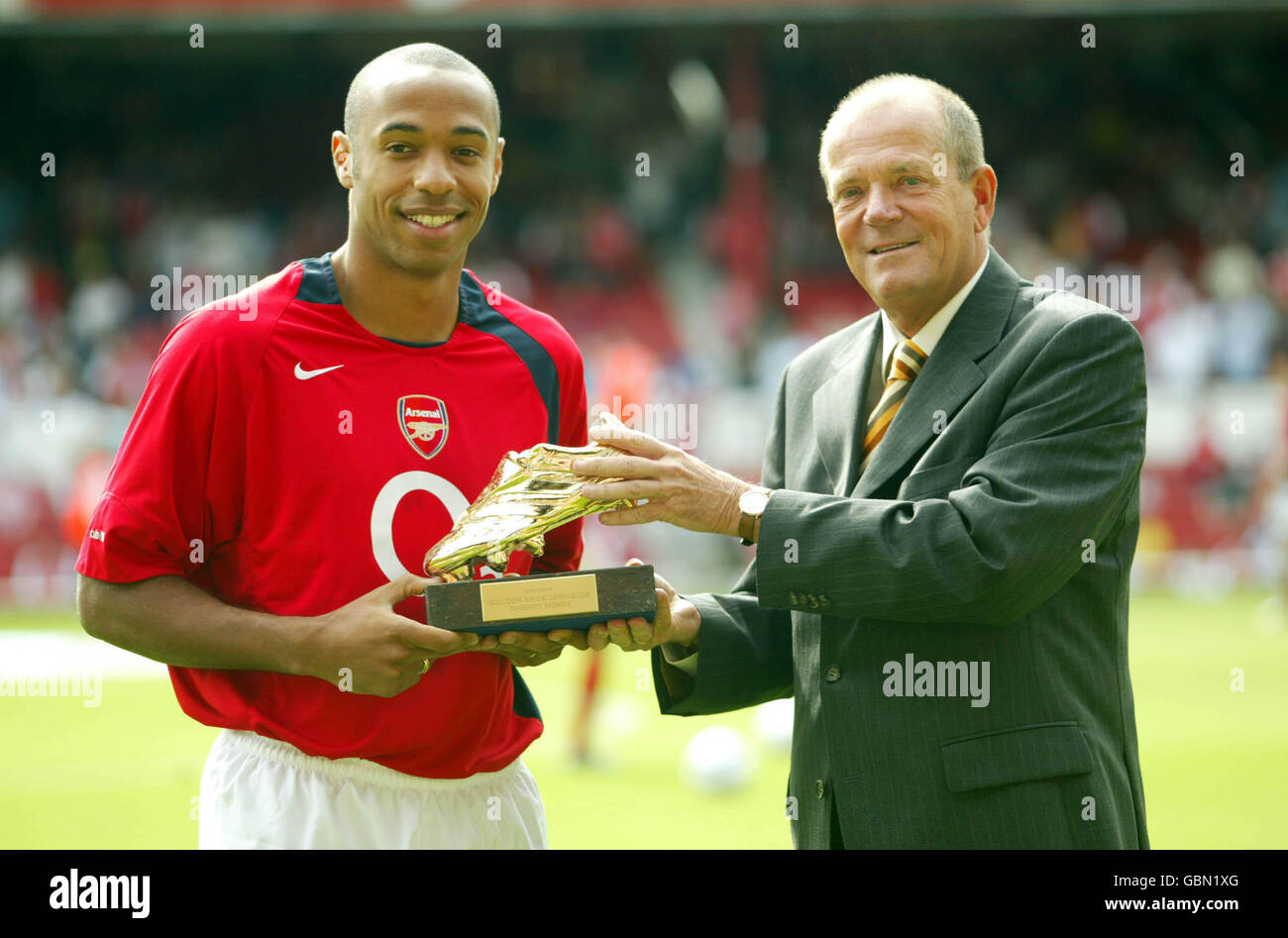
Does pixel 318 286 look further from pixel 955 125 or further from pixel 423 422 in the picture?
pixel 955 125

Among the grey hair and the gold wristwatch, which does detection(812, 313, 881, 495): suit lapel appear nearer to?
the gold wristwatch

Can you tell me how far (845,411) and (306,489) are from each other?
3.95 ft

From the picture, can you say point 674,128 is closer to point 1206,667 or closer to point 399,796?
point 1206,667

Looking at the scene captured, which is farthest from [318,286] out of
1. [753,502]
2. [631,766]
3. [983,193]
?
[631,766]

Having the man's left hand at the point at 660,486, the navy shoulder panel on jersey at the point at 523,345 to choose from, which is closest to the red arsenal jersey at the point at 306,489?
the navy shoulder panel on jersey at the point at 523,345

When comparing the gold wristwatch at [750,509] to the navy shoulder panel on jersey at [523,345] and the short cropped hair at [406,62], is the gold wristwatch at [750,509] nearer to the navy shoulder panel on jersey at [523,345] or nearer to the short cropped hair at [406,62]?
the navy shoulder panel on jersey at [523,345]

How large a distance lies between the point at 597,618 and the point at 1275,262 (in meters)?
18.2

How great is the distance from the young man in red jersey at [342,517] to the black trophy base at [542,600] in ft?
0.16

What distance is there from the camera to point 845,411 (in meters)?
3.09

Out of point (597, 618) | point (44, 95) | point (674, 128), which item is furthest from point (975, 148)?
point (44, 95)

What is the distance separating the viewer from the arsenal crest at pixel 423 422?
282 cm

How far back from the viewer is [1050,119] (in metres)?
21.7

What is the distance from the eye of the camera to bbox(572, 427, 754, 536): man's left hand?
2.77 m

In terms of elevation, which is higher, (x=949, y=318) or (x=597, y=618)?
(x=949, y=318)
